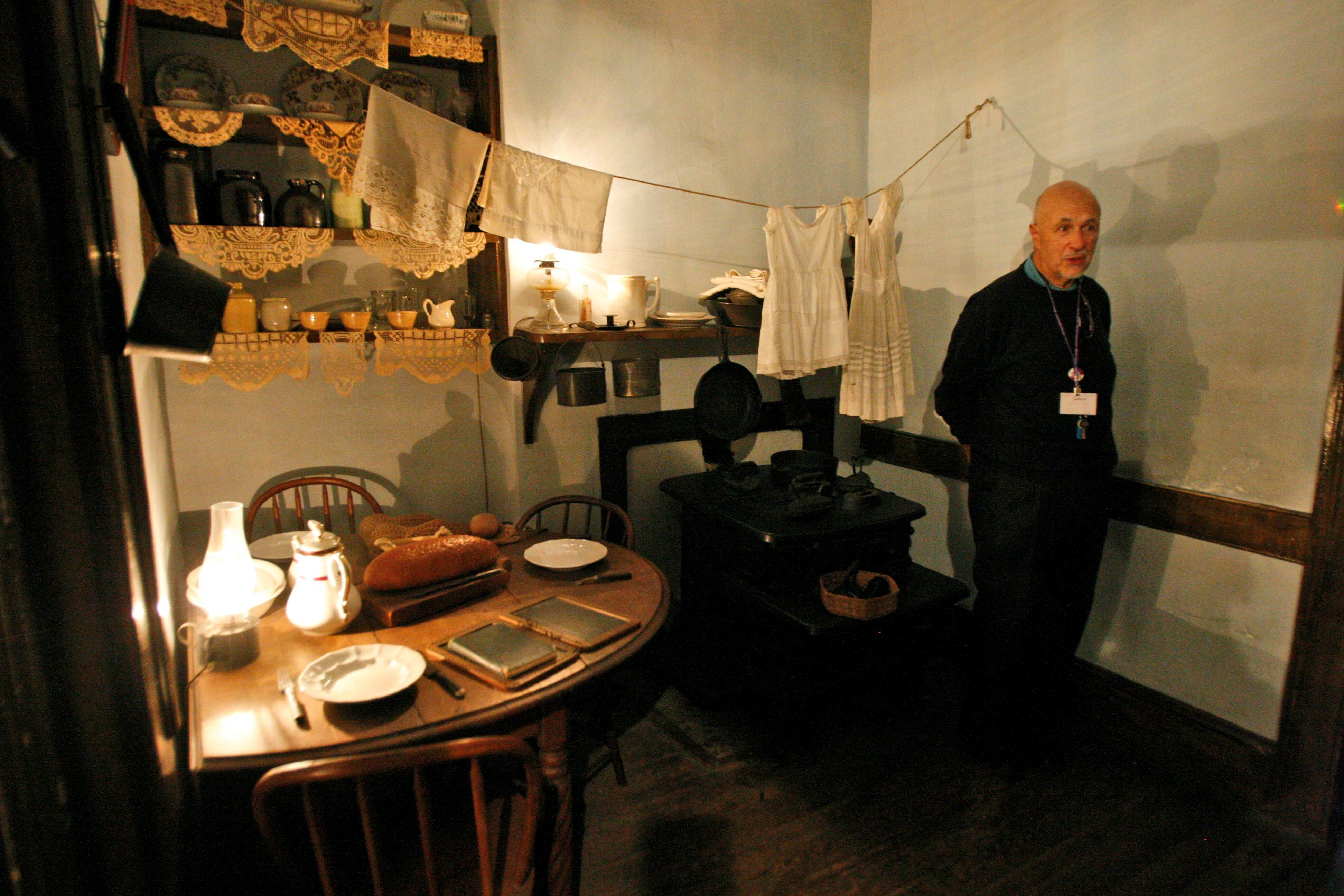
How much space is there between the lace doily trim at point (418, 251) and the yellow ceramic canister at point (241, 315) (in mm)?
397

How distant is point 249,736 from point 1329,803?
2777mm

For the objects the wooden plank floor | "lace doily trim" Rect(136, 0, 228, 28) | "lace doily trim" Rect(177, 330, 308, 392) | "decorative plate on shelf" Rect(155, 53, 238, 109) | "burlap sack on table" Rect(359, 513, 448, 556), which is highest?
"lace doily trim" Rect(136, 0, 228, 28)

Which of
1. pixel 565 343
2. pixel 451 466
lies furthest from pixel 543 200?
pixel 451 466

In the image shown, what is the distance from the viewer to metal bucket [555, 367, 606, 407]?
263cm

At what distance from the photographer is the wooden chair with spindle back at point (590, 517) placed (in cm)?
263

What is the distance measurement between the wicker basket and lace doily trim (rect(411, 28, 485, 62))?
216cm

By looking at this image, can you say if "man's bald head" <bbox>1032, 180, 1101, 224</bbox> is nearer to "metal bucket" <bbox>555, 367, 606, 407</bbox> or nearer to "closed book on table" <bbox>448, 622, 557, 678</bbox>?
"metal bucket" <bbox>555, 367, 606, 407</bbox>

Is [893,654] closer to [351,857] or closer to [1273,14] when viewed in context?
[351,857]

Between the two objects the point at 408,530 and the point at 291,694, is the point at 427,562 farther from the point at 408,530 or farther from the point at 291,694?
the point at 291,694

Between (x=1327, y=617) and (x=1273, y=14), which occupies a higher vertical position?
(x=1273, y=14)

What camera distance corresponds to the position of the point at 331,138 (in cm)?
226

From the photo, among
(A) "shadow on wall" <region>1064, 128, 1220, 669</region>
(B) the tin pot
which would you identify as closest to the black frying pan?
(B) the tin pot

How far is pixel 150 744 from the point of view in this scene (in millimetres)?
813

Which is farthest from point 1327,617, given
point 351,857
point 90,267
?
point 90,267
